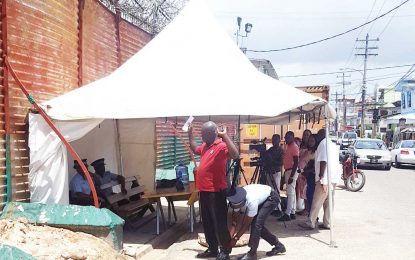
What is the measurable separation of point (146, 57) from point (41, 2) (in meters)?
1.89

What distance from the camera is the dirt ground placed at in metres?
5.79

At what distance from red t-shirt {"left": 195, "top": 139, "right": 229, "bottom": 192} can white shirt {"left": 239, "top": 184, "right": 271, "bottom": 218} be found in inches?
18.0

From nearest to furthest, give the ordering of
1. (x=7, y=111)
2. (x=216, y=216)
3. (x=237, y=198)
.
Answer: (x=237, y=198), (x=216, y=216), (x=7, y=111)

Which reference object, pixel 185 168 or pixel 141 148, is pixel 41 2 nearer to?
pixel 141 148

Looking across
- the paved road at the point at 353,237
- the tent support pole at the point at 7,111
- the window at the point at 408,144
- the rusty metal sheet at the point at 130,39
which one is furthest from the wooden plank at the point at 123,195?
the window at the point at 408,144

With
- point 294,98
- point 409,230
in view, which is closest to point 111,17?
point 294,98

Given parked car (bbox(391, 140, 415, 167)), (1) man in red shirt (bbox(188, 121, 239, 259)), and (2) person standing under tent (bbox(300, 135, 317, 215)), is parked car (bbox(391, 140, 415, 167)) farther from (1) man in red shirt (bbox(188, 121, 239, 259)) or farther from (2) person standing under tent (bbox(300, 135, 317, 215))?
(1) man in red shirt (bbox(188, 121, 239, 259))

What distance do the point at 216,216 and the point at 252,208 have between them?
0.62 meters

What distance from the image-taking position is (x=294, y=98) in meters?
7.72

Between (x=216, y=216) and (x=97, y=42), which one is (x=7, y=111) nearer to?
(x=216, y=216)

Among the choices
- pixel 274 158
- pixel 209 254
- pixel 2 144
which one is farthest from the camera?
pixel 274 158

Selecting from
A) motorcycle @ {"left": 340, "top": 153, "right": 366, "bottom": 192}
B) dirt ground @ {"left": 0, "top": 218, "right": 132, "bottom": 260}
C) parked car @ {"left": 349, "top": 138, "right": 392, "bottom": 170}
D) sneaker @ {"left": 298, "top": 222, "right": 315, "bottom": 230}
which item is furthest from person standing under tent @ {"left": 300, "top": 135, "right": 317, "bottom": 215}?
parked car @ {"left": 349, "top": 138, "right": 392, "bottom": 170}

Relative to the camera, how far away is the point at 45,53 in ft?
26.2

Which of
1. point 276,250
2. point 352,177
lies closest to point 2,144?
point 276,250
